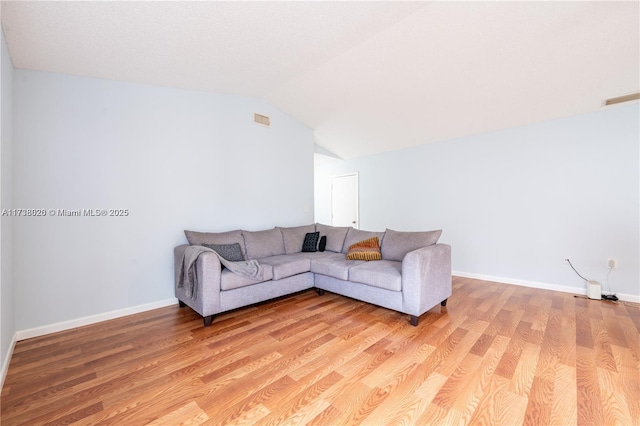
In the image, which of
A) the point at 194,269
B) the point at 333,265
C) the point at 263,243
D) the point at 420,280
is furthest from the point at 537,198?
the point at 194,269

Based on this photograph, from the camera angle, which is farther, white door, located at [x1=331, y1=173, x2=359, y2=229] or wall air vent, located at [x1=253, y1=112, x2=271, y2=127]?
white door, located at [x1=331, y1=173, x2=359, y2=229]

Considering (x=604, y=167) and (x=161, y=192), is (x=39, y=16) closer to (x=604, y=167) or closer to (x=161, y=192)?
(x=161, y=192)

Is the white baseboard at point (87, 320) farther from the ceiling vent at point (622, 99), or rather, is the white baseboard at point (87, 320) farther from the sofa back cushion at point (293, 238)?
the ceiling vent at point (622, 99)

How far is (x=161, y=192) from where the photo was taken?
119 inches

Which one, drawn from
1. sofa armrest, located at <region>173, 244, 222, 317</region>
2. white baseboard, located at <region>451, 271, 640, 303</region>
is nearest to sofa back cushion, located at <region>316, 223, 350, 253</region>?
sofa armrest, located at <region>173, 244, 222, 317</region>

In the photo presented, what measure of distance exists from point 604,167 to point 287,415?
4.29 m

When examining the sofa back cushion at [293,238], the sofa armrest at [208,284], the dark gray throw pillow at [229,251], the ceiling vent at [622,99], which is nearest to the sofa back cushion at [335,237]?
the sofa back cushion at [293,238]

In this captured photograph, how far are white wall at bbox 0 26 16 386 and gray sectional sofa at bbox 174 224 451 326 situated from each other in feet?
3.87

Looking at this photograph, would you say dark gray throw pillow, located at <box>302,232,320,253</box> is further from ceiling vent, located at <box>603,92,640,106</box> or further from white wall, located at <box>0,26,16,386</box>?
ceiling vent, located at <box>603,92,640,106</box>

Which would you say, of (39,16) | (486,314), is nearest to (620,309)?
(486,314)

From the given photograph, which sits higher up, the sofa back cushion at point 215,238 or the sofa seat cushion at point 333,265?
the sofa back cushion at point 215,238

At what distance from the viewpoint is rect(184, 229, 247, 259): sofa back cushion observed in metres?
3.04

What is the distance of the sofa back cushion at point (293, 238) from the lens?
3830mm

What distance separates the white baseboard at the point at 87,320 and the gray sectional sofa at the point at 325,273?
0.81 feet
